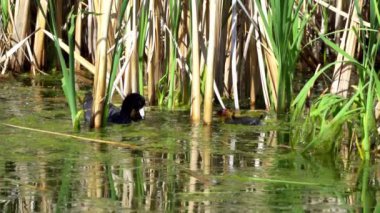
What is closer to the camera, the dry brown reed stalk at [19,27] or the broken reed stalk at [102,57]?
the broken reed stalk at [102,57]

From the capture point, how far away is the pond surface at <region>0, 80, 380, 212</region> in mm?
4473

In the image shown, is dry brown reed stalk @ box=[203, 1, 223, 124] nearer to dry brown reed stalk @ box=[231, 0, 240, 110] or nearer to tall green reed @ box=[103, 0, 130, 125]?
dry brown reed stalk @ box=[231, 0, 240, 110]

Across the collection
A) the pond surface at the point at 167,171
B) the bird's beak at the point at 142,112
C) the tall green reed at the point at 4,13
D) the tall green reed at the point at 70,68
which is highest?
the tall green reed at the point at 4,13

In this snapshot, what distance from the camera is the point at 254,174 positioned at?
201 inches

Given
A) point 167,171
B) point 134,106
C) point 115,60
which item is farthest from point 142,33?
point 167,171

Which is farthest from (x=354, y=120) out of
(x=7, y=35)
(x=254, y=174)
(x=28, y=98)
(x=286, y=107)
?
(x=7, y=35)

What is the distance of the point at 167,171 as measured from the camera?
5.16 meters

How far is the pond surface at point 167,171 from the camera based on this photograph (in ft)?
14.7

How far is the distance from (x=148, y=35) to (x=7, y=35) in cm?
184

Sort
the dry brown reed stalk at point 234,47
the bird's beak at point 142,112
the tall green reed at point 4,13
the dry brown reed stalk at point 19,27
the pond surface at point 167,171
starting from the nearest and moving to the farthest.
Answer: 1. the pond surface at point 167,171
2. the bird's beak at point 142,112
3. the dry brown reed stalk at point 234,47
4. the tall green reed at point 4,13
5. the dry brown reed stalk at point 19,27

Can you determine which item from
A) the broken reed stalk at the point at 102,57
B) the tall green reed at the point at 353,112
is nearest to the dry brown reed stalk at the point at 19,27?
the broken reed stalk at the point at 102,57

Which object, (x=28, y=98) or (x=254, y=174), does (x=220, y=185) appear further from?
(x=28, y=98)

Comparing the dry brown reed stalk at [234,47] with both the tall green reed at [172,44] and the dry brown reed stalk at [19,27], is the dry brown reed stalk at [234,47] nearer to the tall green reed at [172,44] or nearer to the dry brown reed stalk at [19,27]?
the tall green reed at [172,44]

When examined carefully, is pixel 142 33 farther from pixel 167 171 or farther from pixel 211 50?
pixel 167 171
